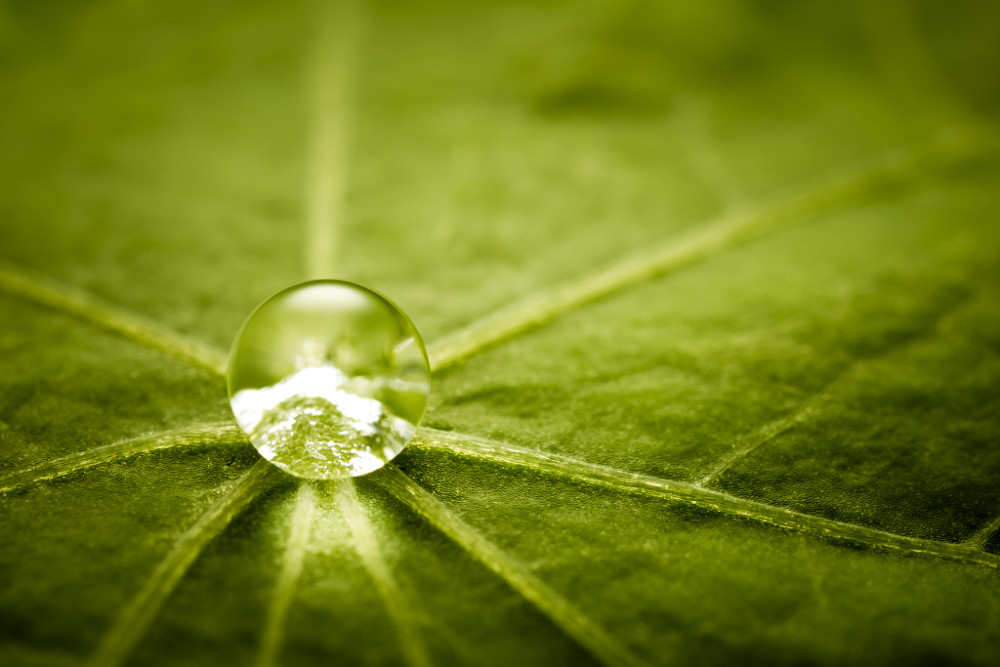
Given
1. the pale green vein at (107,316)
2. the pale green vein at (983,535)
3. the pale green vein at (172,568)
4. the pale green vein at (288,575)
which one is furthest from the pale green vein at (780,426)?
the pale green vein at (107,316)

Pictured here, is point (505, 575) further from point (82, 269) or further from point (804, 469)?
point (82, 269)

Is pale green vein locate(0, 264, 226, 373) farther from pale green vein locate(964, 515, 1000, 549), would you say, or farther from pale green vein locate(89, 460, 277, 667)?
pale green vein locate(964, 515, 1000, 549)

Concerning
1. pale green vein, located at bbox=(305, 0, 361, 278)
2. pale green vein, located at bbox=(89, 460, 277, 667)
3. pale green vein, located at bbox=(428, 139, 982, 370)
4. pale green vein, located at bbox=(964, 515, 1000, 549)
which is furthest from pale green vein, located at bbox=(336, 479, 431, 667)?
pale green vein, located at bbox=(964, 515, 1000, 549)

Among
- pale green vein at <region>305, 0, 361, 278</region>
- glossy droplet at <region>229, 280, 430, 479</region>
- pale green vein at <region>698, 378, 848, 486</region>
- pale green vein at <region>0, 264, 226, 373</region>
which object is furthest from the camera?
pale green vein at <region>305, 0, 361, 278</region>

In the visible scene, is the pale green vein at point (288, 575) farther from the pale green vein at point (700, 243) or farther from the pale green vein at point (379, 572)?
the pale green vein at point (700, 243)

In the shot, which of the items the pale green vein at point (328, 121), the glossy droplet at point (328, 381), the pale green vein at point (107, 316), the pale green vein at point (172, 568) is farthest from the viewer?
the pale green vein at point (328, 121)

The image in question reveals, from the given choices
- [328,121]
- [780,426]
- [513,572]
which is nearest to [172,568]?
[513,572]

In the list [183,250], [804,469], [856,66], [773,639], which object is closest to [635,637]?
[773,639]

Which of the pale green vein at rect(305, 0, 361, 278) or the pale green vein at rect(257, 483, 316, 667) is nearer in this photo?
the pale green vein at rect(257, 483, 316, 667)
